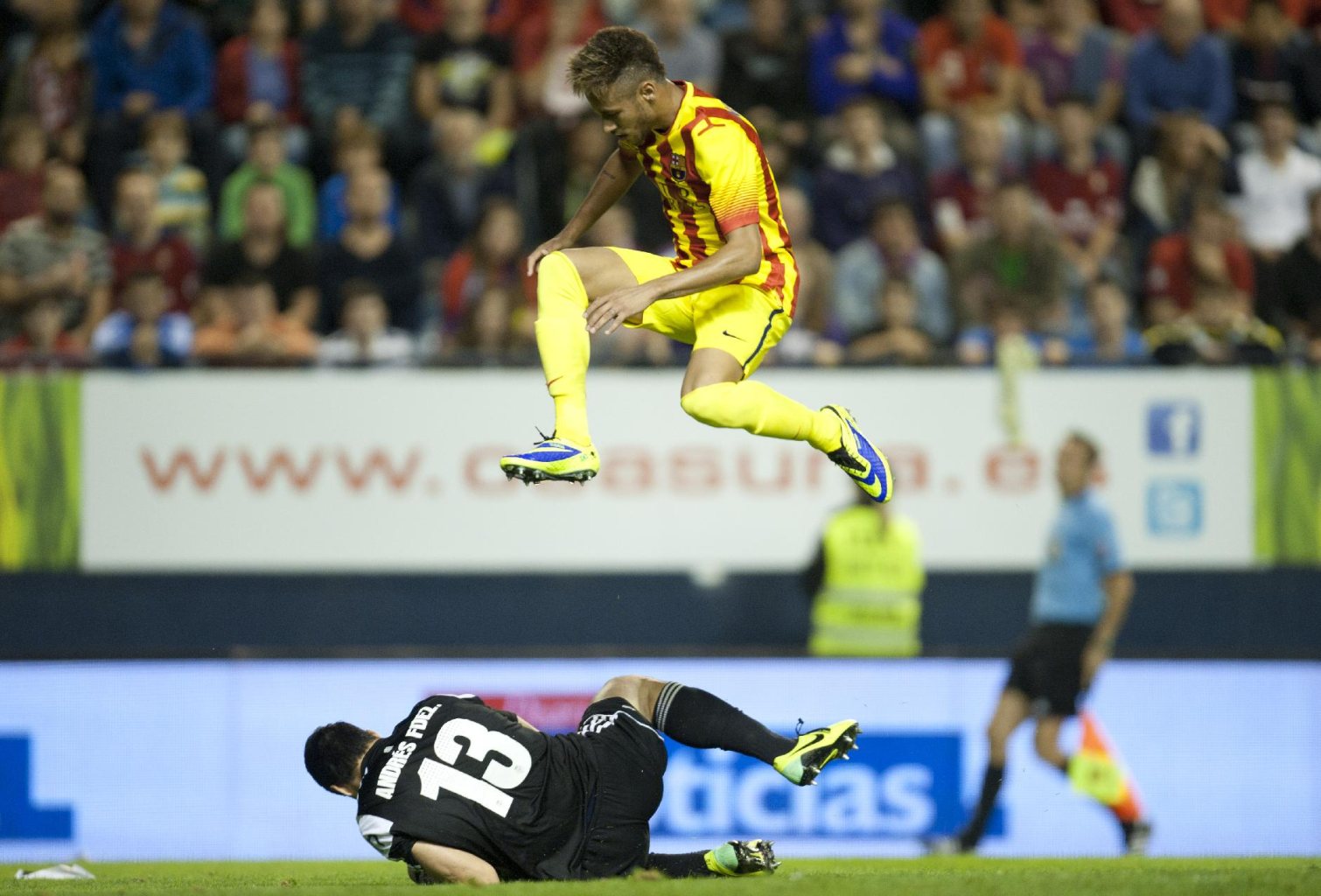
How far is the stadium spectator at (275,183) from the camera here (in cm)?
1166

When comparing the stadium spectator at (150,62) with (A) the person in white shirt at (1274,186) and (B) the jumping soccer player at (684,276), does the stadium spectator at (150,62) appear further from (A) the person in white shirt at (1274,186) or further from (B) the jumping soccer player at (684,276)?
(A) the person in white shirt at (1274,186)

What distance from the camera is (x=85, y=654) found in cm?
980

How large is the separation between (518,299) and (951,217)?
115 inches

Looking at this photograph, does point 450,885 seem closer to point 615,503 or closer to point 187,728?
point 187,728

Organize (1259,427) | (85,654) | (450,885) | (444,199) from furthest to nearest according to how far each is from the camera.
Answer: (444,199) < (1259,427) < (85,654) < (450,885)

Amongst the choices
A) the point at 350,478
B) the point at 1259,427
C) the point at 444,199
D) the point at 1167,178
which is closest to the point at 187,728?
the point at 350,478

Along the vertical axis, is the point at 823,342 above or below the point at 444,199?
below

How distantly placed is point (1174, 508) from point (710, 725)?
495cm

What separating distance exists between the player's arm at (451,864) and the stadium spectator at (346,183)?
5906mm

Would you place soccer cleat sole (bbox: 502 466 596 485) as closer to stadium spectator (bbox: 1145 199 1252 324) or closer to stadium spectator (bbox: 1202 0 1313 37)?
stadium spectator (bbox: 1145 199 1252 324)

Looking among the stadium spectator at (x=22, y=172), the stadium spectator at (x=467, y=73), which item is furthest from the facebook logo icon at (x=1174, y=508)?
the stadium spectator at (x=22, y=172)

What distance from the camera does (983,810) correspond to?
10031mm

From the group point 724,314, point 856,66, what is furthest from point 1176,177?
point 724,314

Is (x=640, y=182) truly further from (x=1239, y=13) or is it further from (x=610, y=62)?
(x=610, y=62)
